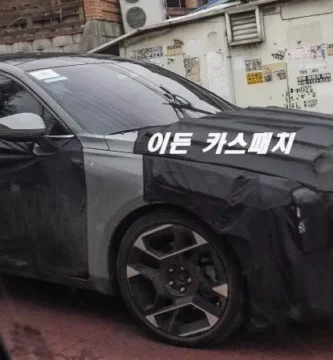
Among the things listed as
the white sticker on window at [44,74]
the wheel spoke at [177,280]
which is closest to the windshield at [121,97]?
the white sticker on window at [44,74]

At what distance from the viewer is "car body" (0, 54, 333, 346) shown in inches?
140

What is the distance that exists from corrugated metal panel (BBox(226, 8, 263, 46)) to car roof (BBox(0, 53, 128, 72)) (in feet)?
18.4

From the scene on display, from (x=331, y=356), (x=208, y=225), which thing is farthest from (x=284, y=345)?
(x=208, y=225)

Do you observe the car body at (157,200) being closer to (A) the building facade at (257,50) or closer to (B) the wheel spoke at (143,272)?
(B) the wheel spoke at (143,272)

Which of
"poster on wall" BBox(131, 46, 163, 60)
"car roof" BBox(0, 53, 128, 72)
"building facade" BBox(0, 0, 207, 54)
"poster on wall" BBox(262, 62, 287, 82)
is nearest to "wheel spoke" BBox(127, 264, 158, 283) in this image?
"car roof" BBox(0, 53, 128, 72)

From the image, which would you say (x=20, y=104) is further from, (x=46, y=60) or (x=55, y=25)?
(x=55, y=25)

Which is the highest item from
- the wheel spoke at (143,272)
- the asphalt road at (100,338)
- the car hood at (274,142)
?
the car hood at (274,142)

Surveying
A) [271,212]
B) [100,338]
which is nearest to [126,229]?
[100,338]

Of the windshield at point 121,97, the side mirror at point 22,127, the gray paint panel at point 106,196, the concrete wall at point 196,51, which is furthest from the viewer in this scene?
the concrete wall at point 196,51

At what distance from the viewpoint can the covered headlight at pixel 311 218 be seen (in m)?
3.51

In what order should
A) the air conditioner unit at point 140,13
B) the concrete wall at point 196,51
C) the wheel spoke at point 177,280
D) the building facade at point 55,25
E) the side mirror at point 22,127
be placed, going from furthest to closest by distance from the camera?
1. the air conditioner unit at point 140,13
2. the building facade at point 55,25
3. the concrete wall at point 196,51
4. the side mirror at point 22,127
5. the wheel spoke at point 177,280

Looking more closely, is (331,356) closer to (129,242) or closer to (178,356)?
(178,356)

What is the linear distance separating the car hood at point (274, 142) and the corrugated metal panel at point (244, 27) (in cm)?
620

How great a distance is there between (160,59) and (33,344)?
787 cm
